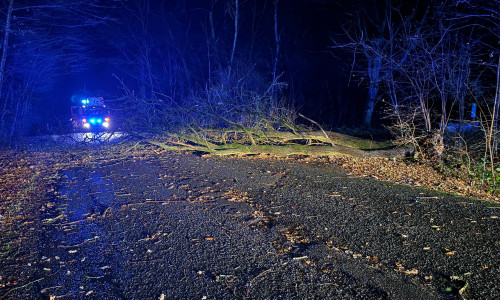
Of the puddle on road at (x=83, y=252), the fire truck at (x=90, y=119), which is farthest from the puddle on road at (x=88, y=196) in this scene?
the fire truck at (x=90, y=119)

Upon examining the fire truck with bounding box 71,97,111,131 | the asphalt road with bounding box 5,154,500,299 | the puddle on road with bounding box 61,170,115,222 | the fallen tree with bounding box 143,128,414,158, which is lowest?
the asphalt road with bounding box 5,154,500,299

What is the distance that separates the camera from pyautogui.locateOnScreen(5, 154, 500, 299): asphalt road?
11.0ft

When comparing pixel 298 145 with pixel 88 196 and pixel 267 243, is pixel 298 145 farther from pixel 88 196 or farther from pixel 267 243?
pixel 267 243

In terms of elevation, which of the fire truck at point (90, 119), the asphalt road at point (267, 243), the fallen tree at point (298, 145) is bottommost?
the asphalt road at point (267, 243)

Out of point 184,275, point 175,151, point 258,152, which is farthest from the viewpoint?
point 175,151

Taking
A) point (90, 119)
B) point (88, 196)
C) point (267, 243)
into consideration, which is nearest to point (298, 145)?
point (88, 196)

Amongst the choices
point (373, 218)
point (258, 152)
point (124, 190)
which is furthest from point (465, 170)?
point (124, 190)

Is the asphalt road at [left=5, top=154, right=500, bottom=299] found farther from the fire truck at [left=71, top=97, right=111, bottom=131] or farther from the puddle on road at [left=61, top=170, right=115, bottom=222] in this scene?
the fire truck at [left=71, top=97, right=111, bottom=131]

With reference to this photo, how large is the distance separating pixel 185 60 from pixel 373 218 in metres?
27.4

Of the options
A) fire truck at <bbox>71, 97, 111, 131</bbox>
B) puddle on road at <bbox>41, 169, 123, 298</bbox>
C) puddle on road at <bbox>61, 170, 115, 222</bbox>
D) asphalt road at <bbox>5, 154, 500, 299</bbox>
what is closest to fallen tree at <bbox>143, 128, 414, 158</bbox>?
asphalt road at <bbox>5, 154, 500, 299</bbox>

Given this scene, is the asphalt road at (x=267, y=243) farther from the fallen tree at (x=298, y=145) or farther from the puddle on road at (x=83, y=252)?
the fallen tree at (x=298, y=145)

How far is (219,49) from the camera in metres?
26.7

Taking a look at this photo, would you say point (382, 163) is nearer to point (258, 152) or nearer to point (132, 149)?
point (258, 152)

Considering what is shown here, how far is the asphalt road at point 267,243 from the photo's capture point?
3355mm
